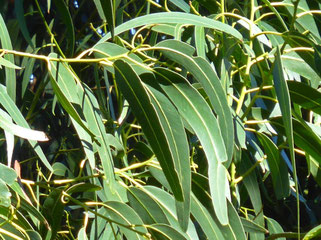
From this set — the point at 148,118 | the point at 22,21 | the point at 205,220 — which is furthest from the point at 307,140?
the point at 22,21

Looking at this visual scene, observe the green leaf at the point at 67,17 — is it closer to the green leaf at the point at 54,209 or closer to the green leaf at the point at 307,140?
the green leaf at the point at 54,209

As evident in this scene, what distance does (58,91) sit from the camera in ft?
2.60

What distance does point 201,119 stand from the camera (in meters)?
0.87

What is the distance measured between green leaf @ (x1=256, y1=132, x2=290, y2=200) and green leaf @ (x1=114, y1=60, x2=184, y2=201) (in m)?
0.30

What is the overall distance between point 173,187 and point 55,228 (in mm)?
281

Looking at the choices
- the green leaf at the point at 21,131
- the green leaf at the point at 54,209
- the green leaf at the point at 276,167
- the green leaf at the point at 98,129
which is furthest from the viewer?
the green leaf at the point at 276,167

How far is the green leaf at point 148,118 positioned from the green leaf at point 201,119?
0.15 feet

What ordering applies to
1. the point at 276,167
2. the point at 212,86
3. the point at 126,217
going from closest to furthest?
the point at 212,86 → the point at 126,217 → the point at 276,167

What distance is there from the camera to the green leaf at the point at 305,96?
3.28 feet

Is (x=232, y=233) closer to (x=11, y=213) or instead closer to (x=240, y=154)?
(x=240, y=154)

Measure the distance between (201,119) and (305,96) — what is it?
8.4 inches

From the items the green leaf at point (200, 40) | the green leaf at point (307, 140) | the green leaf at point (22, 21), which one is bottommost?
the green leaf at point (307, 140)

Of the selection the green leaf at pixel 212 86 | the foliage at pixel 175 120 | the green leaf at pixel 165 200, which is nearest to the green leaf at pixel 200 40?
the foliage at pixel 175 120

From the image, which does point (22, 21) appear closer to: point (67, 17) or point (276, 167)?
point (67, 17)
